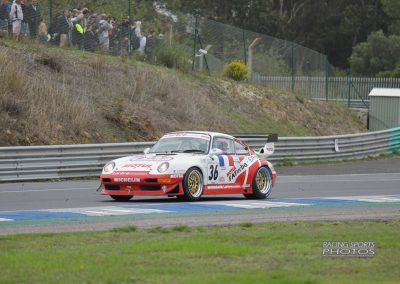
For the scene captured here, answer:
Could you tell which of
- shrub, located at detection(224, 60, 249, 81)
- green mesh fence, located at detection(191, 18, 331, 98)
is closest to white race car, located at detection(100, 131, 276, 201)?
green mesh fence, located at detection(191, 18, 331, 98)

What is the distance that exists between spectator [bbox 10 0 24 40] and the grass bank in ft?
62.0

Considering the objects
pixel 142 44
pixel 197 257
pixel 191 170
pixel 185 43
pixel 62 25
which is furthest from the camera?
pixel 185 43

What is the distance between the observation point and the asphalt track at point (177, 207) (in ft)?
46.2

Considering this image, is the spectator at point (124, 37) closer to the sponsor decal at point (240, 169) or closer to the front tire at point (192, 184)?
the sponsor decal at point (240, 169)

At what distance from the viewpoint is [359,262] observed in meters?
10.0

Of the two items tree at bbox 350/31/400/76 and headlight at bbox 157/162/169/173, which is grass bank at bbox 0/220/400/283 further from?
tree at bbox 350/31/400/76

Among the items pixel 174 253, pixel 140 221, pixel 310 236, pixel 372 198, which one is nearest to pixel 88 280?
pixel 174 253

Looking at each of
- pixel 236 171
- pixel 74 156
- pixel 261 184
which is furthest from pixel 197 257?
pixel 74 156

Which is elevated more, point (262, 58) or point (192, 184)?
point (262, 58)

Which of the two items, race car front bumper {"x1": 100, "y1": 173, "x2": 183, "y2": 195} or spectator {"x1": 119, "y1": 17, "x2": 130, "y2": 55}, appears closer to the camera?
race car front bumper {"x1": 100, "y1": 173, "x2": 183, "y2": 195}

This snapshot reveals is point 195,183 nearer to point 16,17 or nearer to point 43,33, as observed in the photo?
point 16,17

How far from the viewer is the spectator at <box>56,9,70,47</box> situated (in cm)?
3266

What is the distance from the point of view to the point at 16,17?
31312 millimetres

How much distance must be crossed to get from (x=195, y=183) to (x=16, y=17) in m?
15.3
